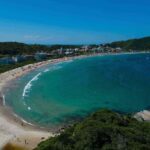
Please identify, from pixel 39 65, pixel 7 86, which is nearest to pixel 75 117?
pixel 7 86

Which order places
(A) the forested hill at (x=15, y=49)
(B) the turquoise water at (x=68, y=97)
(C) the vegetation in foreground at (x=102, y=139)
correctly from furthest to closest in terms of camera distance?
(A) the forested hill at (x=15, y=49) → (B) the turquoise water at (x=68, y=97) → (C) the vegetation in foreground at (x=102, y=139)

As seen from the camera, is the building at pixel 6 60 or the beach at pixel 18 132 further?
the building at pixel 6 60

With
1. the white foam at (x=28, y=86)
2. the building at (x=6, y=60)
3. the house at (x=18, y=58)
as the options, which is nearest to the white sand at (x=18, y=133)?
the white foam at (x=28, y=86)

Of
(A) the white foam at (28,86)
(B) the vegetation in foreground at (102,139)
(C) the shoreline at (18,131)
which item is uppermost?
(B) the vegetation in foreground at (102,139)

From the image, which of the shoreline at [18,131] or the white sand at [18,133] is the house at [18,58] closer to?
the shoreline at [18,131]

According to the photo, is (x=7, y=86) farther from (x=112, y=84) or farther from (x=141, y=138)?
(x=141, y=138)

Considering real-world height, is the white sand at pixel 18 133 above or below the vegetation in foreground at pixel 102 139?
below

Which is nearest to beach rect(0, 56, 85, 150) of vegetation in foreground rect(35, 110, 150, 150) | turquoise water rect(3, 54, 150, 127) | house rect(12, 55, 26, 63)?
turquoise water rect(3, 54, 150, 127)

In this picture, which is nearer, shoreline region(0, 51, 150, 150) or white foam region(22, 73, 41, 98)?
shoreline region(0, 51, 150, 150)

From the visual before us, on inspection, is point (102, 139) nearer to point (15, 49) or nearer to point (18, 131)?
point (18, 131)

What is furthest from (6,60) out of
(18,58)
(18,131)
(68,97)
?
(18,131)

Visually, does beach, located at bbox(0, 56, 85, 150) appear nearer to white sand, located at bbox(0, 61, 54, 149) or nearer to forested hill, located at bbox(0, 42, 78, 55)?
white sand, located at bbox(0, 61, 54, 149)

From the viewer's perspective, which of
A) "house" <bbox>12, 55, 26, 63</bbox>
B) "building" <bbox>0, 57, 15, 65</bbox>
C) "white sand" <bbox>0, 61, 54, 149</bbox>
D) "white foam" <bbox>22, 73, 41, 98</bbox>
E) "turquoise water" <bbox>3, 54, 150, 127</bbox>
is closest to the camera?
"white sand" <bbox>0, 61, 54, 149</bbox>
